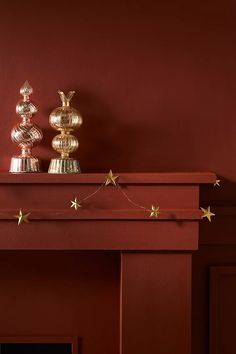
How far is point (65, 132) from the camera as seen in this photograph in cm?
176

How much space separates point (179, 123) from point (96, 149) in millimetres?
282

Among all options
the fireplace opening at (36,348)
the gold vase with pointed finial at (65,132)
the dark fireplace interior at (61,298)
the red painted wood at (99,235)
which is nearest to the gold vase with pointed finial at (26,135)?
the gold vase with pointed finial at (65,132)

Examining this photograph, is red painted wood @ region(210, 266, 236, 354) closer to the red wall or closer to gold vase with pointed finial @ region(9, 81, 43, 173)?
the red wall

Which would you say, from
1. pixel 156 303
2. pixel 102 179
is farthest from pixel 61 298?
pixel 102 179

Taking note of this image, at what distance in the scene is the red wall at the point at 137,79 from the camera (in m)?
1.84

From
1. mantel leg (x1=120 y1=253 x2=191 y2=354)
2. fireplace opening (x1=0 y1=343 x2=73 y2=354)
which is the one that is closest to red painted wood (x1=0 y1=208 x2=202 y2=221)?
mantel leg (x1=120 y1=253 x2=191 y2=354)

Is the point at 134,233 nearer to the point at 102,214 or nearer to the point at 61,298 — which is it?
the point at 102,214

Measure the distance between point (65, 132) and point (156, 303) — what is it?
22.9 inches

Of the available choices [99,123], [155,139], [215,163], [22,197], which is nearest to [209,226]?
[215,163]

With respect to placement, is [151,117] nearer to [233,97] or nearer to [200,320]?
[233,97]

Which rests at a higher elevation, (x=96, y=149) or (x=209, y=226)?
(x=96, y=149)

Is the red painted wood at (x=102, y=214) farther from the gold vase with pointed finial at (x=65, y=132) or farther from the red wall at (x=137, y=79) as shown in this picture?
the red wall at (x=137, y=79)

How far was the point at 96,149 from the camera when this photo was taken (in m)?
1.86

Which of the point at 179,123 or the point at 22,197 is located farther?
the point at 179,123
